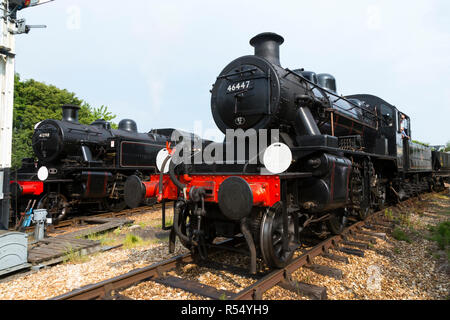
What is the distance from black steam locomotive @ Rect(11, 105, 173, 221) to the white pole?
80.4 inches

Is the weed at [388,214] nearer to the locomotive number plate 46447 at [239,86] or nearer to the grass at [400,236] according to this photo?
the grass at [400,236]

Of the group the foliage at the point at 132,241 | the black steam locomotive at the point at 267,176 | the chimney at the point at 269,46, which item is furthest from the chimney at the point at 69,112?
the chimney at the point at 269,46

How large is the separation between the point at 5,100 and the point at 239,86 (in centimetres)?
483

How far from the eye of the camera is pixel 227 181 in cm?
337

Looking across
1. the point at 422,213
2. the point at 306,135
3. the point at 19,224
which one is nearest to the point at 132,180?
the point at 306,135

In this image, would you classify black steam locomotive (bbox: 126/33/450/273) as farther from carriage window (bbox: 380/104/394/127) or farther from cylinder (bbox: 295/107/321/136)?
carriage window (bbox: 380/104/394/127)

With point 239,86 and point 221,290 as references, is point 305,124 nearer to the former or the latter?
point 239,86

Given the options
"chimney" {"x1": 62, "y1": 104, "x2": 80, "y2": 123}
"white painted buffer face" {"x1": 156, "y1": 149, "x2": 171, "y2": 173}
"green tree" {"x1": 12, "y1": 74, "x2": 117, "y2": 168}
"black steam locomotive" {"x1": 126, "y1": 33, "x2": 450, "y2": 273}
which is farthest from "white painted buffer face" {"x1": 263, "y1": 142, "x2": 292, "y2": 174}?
"green tree" {"x1": 12, "y1": 74, "x2": 117, "y2": 168}

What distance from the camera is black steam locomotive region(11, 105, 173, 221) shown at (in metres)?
8.79

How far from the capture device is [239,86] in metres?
4.77

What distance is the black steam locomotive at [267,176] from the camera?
350 centimetres

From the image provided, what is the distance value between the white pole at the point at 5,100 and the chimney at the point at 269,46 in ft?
16.3

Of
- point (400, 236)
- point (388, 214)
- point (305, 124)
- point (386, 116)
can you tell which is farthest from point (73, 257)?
point (386, 116)

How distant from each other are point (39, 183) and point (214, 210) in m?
6.66
